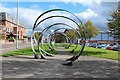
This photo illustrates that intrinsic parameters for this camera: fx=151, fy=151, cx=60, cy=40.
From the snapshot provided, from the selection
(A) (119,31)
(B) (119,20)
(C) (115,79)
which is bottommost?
(C) (115,79)

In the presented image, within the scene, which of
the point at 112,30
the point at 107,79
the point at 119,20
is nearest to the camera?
the point at 107,79

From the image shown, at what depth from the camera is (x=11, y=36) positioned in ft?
214

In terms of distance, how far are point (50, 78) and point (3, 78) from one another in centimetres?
184

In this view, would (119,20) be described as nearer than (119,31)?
Yes

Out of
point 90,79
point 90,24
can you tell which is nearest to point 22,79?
point 90,79

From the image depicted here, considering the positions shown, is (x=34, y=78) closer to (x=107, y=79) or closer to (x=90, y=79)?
(x=90, y=79)

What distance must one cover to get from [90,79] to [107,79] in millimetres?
723

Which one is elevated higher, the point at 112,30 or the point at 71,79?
the point at 112,30

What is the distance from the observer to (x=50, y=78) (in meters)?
6.13

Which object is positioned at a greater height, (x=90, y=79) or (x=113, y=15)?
(x=113, y=15)

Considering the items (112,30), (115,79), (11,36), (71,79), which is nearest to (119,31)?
(112,30)

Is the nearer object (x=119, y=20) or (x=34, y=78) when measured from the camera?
(x=34, y=78)

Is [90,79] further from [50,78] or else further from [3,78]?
[3,78]

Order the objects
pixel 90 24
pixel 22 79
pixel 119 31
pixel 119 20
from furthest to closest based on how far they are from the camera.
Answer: pixel 90 24, pixel 119 31, pixel 119 20, pixel 22 79
